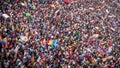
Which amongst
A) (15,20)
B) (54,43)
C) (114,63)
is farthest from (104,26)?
(15,20)

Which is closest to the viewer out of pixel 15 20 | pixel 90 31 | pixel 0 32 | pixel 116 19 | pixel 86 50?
pixel 0 32

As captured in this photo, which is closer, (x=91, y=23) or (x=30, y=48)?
(x=30, y=48)

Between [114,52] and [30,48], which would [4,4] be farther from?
[114,52]

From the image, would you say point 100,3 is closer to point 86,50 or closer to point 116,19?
point 116,19

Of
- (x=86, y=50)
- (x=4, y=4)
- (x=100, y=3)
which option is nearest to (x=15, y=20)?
(x=4, y=4)

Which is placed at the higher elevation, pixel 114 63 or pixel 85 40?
pixel 85 40

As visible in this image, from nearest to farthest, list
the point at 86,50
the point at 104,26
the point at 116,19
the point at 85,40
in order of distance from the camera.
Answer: the point at 86,50, the point at 85,40, the point at 104,26, the point at 116,19

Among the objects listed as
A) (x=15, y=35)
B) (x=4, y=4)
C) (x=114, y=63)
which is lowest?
(x=114, y=63)
